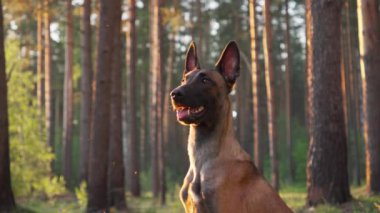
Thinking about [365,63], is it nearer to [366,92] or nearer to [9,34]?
[366,92]

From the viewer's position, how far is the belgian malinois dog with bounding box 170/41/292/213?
4.70 metres

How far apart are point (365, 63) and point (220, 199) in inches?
447

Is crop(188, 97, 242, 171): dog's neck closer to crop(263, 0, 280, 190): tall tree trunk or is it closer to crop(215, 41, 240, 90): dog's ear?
crop(215, 41, 240, 90): dog's ear

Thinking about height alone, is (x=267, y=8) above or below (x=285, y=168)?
above

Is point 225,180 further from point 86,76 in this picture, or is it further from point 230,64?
point 86,76

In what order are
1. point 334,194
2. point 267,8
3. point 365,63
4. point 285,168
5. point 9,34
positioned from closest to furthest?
1. point 334,194
2. point 365,63
3. point 267,8
4. point 9,34
5. point 285,168

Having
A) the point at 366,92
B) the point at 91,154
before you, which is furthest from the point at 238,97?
the point at 91,154

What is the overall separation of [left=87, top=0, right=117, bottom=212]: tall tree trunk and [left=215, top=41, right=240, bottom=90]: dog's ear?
7423 millimetres

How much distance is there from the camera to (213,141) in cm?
487

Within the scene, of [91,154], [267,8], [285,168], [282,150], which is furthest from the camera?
[282,150]

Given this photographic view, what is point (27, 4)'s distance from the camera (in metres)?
22.0

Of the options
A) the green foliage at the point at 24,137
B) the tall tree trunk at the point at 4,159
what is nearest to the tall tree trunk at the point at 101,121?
the tall tree trunk at the point at 4,159

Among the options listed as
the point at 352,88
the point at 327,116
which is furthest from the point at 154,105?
the point at 352,88

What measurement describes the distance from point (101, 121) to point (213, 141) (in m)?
7.86
